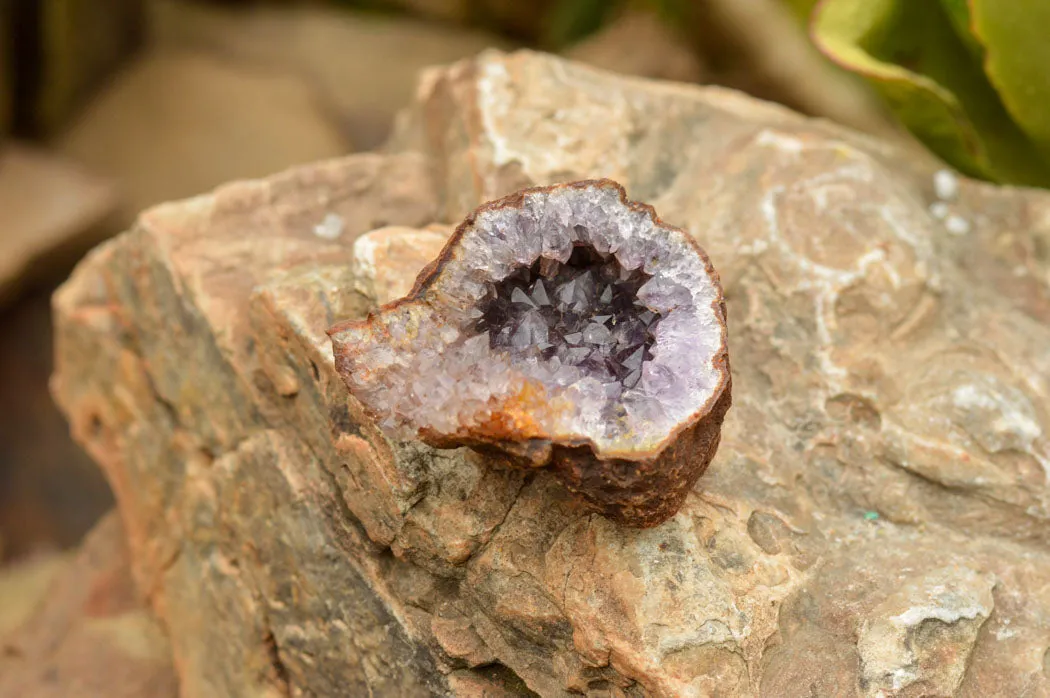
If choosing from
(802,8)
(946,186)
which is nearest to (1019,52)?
(946,186)

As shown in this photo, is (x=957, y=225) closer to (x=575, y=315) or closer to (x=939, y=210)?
(x=939, y=210)

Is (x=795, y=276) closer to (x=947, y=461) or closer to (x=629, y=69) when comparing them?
(x=947, y=461)

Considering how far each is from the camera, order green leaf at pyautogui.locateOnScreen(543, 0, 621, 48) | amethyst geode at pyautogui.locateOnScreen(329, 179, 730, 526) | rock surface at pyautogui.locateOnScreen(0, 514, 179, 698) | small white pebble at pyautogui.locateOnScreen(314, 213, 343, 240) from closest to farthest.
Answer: amethyst geode at pyautogui.locateOnScreen(329, 179, 730, 526)
small white pebble at pyautogui.locateOnScreen(314, 213, 343, 240)
rock surface at pyautogui.locateOnScreen(0, 514, 179, 698)
green leaf at pyautogui.locateOnScreen(543, 0, 621, 48)

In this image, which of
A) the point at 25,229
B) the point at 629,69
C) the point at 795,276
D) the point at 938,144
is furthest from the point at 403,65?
the point at 795,276

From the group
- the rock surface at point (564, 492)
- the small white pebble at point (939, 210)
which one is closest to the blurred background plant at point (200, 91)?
the small white pebble at point (939, 210)

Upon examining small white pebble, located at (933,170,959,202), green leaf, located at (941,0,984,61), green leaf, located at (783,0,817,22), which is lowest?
small white pebble, located at (933,170,959,202)

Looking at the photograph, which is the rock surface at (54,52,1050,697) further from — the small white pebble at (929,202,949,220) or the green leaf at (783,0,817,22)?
the green leaf at (783,0,817,22)

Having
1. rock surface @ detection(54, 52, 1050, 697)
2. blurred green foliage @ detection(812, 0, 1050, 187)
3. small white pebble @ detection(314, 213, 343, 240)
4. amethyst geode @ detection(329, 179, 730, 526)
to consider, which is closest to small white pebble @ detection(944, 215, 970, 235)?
rock surface @ detection(54, 52, 1050, 697)
